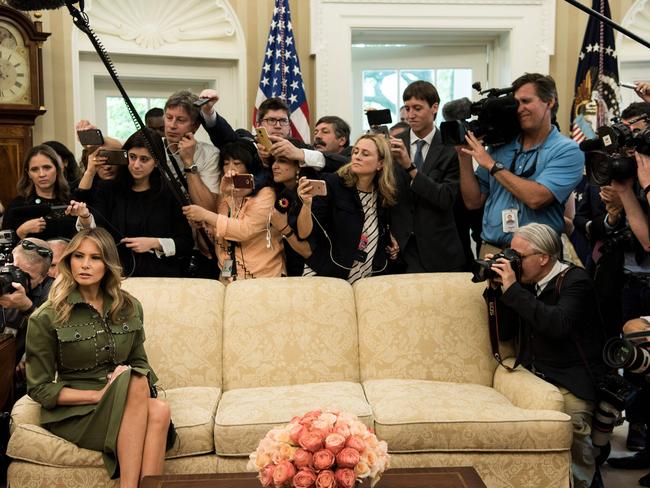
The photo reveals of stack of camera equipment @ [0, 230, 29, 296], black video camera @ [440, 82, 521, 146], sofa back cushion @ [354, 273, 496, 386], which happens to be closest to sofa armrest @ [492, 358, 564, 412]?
sofa back cushion @ [354, 273, 496, 386]

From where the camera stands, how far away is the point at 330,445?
1.98m

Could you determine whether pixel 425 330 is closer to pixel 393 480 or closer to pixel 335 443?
pixel 393 480

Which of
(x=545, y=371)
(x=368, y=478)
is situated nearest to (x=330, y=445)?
(x=368, y=478)

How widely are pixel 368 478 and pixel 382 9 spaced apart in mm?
4216

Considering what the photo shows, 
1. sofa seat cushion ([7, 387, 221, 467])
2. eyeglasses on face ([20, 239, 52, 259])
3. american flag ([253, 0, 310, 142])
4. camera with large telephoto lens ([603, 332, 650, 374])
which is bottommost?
sofa seat cushion ([7, 387, 221, 467])

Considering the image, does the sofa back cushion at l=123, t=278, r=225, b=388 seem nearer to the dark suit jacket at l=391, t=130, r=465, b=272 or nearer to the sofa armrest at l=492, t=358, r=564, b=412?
the dark suit jacket at l=391, t=130, r=465, b=272

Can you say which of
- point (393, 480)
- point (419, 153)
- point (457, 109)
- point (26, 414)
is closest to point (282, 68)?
point (457, 109)

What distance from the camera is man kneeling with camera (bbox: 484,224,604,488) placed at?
3.01 meters

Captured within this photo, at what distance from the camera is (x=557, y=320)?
3004mm

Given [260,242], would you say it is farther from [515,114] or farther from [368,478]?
[368,478]

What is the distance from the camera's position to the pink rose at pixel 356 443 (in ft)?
6.53

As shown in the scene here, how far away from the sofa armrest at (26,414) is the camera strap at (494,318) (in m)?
1.76

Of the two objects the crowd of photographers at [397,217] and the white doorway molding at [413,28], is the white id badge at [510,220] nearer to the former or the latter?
the crowd of photographers at [397,217]

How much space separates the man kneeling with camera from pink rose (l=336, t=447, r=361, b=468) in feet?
4.17
